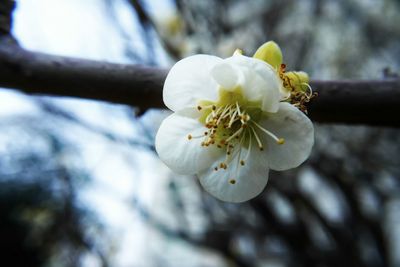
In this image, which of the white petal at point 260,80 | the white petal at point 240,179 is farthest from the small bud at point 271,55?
the white petal at point 240,179

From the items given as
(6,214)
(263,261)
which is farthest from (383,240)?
(6,214)

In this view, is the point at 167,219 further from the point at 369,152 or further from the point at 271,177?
the point at 369,152

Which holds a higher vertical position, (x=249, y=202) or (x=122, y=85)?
(x=122, y=85)

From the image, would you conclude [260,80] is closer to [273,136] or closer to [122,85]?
[273,136]

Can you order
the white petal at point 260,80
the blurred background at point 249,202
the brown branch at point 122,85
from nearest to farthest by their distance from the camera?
the white petal at point 260,80, the brown branch at point 122,85, the blurred background at point 249,202

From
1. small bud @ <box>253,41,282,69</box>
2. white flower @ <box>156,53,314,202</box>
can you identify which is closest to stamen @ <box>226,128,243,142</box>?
white flower @ <box>156,53,314,202</box>

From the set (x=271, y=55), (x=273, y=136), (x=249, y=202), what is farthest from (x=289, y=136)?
(x=249, y=202)

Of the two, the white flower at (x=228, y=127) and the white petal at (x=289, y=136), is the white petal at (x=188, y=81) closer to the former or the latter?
the white flower at (x=228, y=127)
